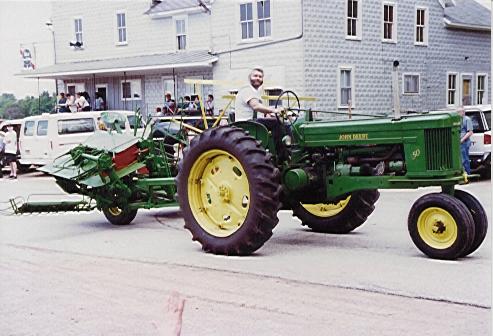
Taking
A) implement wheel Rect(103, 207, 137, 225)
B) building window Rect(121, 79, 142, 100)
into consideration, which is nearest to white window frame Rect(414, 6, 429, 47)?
building window Rect(121, 79, 142, 100)

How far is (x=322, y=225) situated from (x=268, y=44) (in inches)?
125

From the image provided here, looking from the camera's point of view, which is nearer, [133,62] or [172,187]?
[133,62]

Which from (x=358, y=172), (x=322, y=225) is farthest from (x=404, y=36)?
(x=322, y=225)

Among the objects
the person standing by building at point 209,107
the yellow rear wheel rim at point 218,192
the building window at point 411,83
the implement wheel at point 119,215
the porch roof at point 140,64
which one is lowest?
the implement wheel at point 119,215

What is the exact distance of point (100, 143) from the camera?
7.91 m

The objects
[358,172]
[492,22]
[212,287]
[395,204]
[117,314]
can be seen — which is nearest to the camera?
[492,22]

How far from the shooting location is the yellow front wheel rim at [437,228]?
216 inches

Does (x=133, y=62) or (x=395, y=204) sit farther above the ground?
(x=133, y=62)

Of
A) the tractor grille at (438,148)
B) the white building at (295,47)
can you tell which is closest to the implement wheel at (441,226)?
the tractor grille at (438,148)

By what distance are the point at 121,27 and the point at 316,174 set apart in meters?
2.25

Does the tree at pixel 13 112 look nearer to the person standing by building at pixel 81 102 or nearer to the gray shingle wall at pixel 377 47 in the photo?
the gray shingle wall at pixel 377 47

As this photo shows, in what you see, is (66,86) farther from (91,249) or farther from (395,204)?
(395,204)

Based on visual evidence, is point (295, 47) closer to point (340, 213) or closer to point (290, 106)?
point (290, 106)

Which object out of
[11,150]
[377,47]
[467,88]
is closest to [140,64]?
[377,47]
